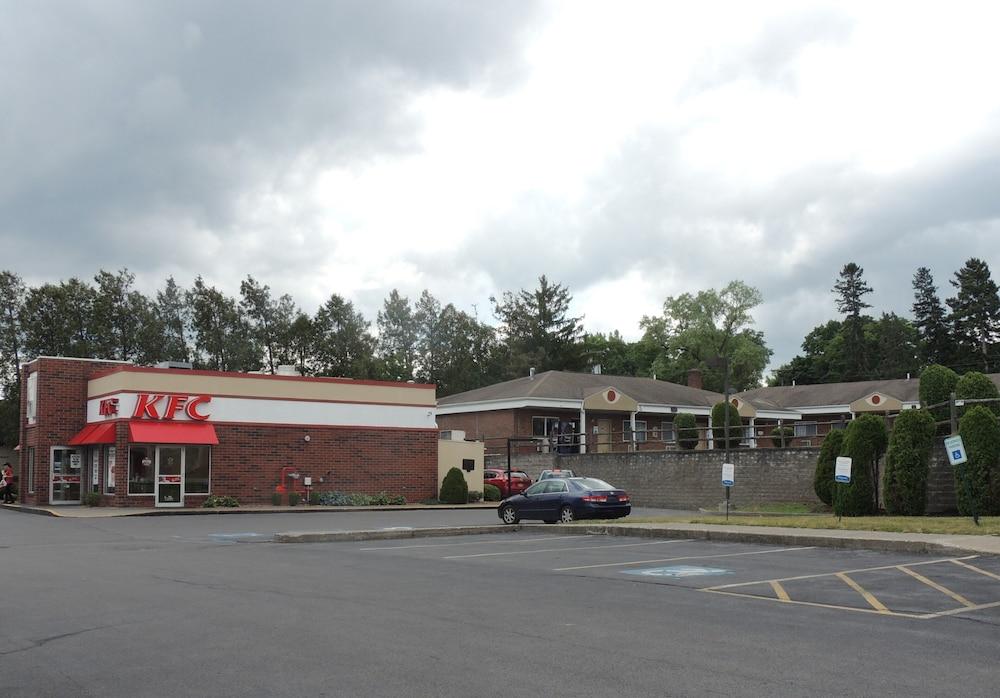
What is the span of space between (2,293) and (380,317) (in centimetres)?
3274

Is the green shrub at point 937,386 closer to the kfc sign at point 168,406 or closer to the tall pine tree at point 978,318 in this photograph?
the kfc sign at point 168,406

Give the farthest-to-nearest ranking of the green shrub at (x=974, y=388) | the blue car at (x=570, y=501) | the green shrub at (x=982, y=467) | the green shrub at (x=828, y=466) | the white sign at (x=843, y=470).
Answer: the green shrub at (x=828, y=466)
the blue car at (x=570, y=501)
the green shrub at (x=974, y=388)
the green shrub at (x=982, y=467)
the white sign at (x=843, y=470)

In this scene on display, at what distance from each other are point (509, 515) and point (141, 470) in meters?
14.9

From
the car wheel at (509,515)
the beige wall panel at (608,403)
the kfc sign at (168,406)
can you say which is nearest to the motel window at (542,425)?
the beige wall panel at (608,403)

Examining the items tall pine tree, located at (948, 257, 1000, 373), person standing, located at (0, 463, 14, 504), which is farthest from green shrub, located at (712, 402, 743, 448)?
tall pine tree, located at (948, 257, 1000, 373)

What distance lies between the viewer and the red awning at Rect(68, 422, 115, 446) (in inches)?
1319

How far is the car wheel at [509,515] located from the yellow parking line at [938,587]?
1436cm

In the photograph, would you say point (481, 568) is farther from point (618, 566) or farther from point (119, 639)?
point (119, 639)

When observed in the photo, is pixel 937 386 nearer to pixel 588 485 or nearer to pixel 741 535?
pixel 588 485

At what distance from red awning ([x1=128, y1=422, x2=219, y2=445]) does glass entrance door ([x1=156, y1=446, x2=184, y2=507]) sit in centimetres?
71

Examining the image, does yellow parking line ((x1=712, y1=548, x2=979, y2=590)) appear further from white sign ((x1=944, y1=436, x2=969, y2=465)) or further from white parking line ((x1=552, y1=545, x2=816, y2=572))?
white sign ((x1=944, y1=436, x2=969, y2=465))

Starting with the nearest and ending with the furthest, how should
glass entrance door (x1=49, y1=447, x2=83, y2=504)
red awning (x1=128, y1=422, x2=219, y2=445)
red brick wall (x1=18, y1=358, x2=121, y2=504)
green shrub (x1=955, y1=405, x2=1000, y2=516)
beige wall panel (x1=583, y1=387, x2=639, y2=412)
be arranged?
green shrub (x1=955, y1=405, x2=1000, y2=516) → red awning (x1=128, y1=422, x2=219, y2=445) → red brick wall (x1=18, y1=358, x2=121, y2=504) → glass entrance door (x1=49, y1=447, x2=83, y2=504) → beige wall panel (x1=583, y1=387, x2=639, y2=412)

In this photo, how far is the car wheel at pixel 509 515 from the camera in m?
27.2

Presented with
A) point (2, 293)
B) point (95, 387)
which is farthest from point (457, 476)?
point (2, 293)
